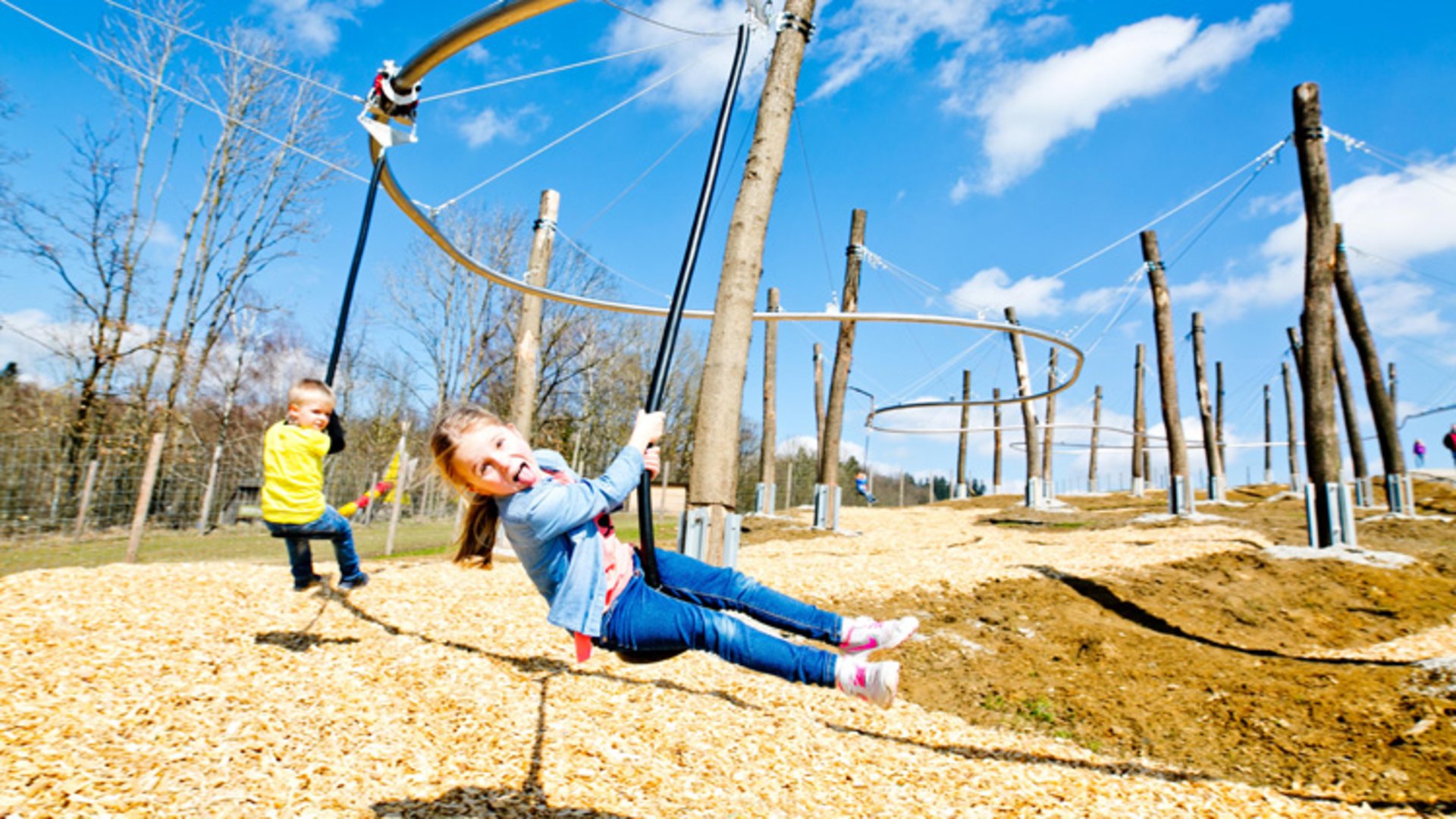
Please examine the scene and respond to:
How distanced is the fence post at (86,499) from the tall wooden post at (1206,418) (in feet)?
78.4

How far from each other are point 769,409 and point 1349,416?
15.0 m

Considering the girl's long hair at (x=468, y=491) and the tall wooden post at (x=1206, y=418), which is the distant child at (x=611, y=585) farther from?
the tall wooden post at (x=1206, y=418)

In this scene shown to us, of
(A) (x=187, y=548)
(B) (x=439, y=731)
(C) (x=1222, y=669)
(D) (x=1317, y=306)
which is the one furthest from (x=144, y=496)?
(D) (x=1317, y=306)

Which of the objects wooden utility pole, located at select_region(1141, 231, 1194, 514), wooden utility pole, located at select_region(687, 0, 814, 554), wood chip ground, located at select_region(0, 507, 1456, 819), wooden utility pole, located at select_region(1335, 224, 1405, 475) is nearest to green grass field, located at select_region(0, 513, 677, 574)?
wood chip ground, located at select_region(0, 507, 1456, 819)

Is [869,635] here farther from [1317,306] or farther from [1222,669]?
[1317,306]

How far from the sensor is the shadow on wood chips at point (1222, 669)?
13.4 feet

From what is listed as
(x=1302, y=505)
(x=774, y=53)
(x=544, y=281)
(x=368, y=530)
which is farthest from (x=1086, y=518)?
(x=368, y=530)

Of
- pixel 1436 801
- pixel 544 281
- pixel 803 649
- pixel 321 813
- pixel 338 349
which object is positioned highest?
pixel 544 281

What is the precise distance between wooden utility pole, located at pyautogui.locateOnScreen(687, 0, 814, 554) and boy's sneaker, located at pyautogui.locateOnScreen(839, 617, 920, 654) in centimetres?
179

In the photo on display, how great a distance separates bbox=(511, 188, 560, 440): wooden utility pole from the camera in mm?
10172

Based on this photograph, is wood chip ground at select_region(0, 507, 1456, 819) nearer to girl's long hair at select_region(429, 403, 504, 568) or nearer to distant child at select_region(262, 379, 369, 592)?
distant child at select_region(262, 379, 369, 592)

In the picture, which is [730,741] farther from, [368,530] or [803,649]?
[368,530]

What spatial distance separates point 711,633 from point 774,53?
4.22 meters

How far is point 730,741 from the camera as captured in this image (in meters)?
4.33
